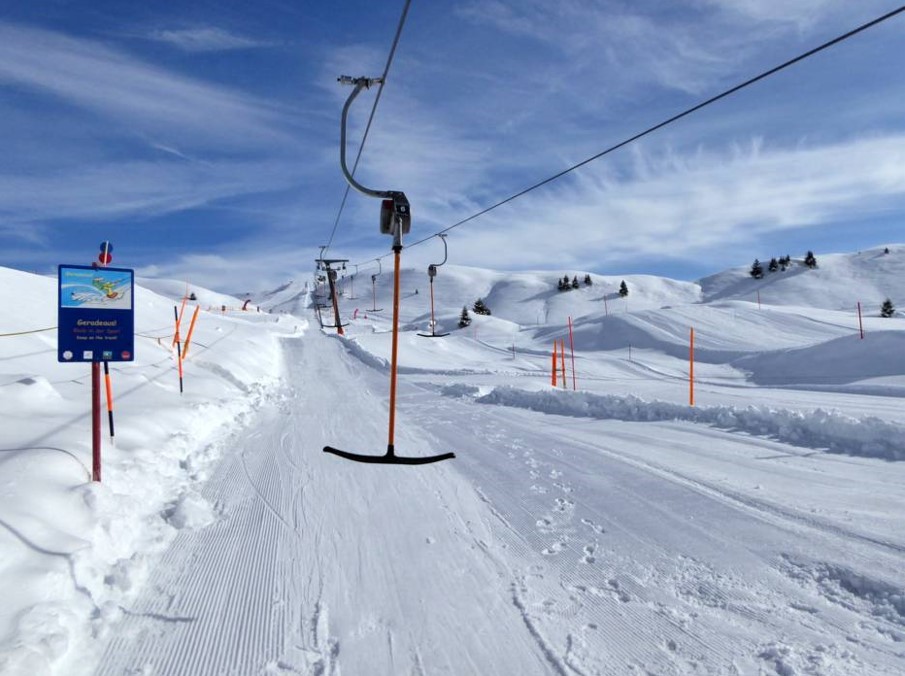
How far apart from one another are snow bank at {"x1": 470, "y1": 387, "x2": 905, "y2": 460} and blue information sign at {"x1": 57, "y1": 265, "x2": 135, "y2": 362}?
791 centimetres

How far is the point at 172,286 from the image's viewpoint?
553 ft

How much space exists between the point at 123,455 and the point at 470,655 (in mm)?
4833

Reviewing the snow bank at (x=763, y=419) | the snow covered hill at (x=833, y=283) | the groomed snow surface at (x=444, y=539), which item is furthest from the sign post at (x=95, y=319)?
the snow covered hill at (x=833, y=283)

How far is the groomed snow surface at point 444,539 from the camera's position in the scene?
2957 mm

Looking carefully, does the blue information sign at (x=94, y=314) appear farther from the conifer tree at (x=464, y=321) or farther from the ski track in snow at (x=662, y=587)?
the conifer tree at (x=464, y=321)

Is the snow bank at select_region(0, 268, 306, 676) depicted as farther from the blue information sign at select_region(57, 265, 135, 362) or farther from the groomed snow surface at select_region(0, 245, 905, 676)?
the blue information sign at select_region(57, 265, 135, 362)

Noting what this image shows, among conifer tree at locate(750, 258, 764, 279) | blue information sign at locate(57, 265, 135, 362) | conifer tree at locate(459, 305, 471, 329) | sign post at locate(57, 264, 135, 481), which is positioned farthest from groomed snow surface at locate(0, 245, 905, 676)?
conifer tree at locate(750, 258, 764, 279)

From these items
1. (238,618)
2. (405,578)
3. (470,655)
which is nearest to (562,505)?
(405,578)

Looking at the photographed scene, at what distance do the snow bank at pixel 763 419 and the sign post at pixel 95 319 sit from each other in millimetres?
7924

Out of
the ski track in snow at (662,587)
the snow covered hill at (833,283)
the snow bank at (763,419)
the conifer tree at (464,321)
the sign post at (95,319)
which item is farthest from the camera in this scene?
the snow covered hill at (833,283)

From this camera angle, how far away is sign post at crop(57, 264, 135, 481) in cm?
512

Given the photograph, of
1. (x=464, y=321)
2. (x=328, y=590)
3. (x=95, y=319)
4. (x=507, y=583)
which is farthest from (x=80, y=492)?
(x=464, y=321)

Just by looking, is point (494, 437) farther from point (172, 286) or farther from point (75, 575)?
point (172, 286)

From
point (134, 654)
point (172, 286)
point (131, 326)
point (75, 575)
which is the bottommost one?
point (134, 654)
